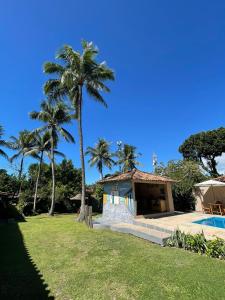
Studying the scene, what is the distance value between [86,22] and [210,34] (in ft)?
26.2

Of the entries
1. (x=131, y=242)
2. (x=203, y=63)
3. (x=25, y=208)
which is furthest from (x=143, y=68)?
(x=25, y=208)

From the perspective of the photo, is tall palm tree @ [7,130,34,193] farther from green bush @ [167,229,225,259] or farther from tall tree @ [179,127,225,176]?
tall tree @ [179,127,225,176]

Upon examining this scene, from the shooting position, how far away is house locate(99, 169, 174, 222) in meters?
14.4

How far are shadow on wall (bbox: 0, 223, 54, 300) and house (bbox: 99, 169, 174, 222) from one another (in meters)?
8.02

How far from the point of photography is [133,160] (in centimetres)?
3634

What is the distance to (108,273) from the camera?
17.7 ft

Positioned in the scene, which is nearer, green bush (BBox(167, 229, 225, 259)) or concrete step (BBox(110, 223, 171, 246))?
green bush (BBox(167, 229, 225, 259))

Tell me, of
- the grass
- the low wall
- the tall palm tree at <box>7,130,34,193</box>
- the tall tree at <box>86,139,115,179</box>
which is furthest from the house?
the tall palm tree at <box>7,130,34,193</box>

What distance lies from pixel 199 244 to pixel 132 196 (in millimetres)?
7707

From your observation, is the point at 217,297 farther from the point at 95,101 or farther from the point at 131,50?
the point at 95,101

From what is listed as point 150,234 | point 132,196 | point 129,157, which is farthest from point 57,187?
point 150,234

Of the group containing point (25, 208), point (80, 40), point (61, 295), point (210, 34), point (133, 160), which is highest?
point (80, 40)

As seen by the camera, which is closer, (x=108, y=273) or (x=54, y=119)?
(x=108, y=273)

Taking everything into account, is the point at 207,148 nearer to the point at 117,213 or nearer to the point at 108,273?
the point at 117,213
